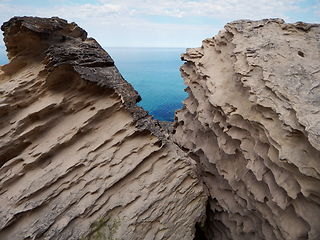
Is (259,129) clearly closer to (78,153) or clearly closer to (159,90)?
(78,153)

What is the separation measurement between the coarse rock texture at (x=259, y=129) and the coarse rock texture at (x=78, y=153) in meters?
0.89

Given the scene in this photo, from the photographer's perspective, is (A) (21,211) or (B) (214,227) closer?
(A) (21,211)

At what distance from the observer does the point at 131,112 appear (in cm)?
433

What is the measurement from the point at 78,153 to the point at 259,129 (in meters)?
3.55

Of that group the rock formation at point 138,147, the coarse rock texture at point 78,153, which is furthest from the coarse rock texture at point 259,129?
the coarse rock texture at point 78,153

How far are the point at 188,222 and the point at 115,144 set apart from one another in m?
2.26

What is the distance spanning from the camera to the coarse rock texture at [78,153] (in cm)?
362

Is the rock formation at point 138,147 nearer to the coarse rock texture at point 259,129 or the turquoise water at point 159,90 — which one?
the coarse rock texture at point 259,129

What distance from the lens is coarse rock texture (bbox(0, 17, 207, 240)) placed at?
362 cm

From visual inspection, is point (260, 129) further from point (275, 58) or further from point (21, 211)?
point (21, 211)

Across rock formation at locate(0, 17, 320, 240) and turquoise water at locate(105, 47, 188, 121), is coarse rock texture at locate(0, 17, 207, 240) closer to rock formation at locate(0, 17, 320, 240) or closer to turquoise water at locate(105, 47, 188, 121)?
rock formation at locate(0, 17, 320, 240)

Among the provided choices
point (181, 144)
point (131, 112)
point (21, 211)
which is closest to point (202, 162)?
point (181, 144)

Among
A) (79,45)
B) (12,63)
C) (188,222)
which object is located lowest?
(188,222)

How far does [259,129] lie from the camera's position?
3.80 metres
